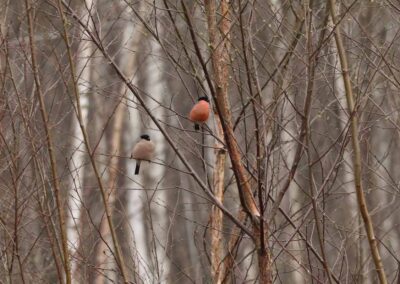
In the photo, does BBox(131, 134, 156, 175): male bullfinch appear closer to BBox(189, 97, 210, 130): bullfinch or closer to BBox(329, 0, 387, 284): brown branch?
BBox(189, 97, 210, 130): bullfinch

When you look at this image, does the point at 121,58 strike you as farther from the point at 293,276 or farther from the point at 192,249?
the point at 293,276

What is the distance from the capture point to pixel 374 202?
1485 cm

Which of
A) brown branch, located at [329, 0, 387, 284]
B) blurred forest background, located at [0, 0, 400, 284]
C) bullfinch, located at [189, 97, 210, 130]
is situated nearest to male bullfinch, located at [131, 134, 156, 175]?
blurred forest background, located at [0, 0, 400, 284]

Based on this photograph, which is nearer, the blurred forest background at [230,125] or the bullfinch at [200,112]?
the blurred forest background at [230,125]

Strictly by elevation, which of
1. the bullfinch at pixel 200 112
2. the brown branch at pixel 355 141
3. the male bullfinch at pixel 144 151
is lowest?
the brown branch at pixel 355 141

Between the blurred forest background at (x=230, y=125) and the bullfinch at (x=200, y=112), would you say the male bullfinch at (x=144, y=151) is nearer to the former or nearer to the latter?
the blurred forest background at (x=230, y=125)

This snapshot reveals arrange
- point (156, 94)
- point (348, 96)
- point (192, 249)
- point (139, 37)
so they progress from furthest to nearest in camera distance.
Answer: point (192, 249) → point (156, 94) → point (139, 37) → point (348, 96)

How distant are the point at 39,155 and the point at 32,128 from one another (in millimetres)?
351

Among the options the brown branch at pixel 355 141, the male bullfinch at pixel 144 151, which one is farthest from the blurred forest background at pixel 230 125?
the male bullfinch at pixel 144 151

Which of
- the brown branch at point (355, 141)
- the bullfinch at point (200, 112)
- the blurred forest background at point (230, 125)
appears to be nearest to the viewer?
the brown branch at point (355, 141)

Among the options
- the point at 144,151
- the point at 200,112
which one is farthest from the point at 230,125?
the point at 144,151

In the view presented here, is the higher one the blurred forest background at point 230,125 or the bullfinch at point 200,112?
the bullfinch at point 200,112

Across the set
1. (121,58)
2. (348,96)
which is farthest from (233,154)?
(121,58)

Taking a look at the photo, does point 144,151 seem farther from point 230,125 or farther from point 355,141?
point 355,141
